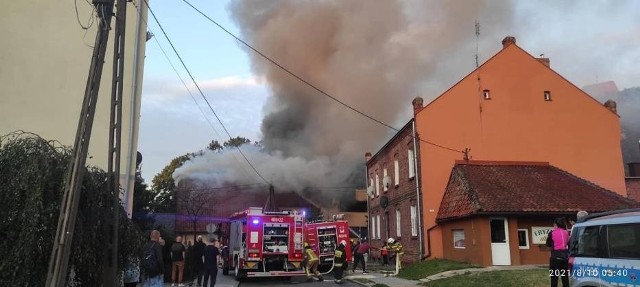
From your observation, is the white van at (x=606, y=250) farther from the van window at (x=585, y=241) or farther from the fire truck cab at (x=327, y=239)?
the fire truck cab at (x=327, y=239)

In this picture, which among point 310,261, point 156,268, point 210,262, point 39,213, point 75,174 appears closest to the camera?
point 39,213

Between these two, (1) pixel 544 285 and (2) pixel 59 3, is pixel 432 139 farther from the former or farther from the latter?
(2) pixel 59 3

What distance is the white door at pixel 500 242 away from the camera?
16078 millimetres

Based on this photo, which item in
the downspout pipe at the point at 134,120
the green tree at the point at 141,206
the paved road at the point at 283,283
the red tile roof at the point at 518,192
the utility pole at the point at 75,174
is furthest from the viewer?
the green tree at the point at 141,206

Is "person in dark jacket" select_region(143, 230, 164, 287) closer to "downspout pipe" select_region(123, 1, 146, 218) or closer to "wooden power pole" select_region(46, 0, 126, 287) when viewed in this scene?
"wooden power pole" select_region(46, 0, 126, 287)

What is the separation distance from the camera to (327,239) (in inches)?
787

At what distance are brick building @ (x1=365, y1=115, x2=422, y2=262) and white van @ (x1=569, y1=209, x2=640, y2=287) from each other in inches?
498

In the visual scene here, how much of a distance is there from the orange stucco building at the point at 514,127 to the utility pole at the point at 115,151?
1453 centimetres

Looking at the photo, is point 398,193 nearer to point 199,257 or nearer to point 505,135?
point 505,135

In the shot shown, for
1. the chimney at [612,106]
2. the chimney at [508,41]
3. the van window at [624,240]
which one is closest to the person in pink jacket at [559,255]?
the van window at [624,240]

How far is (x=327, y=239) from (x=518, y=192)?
748 centimetres

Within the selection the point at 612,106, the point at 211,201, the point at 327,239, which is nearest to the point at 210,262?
the point at 327,239

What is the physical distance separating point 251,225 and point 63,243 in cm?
1179

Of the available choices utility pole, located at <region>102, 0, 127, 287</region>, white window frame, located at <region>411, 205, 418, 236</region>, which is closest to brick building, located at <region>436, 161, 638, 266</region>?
white window frame, located at <region>411, 205, 418, 236</region>
